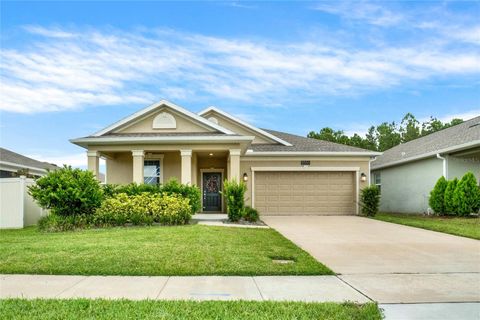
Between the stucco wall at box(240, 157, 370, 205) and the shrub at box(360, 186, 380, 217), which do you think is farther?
the stucco wall at box(240, 157, 370, 205)

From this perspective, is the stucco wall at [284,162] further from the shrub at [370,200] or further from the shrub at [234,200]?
the shrub at [234,200]

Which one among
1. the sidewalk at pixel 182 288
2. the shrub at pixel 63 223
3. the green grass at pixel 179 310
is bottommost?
the sidewalk at pixel 182 288

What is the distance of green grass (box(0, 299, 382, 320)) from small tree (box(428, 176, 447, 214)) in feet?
48.3

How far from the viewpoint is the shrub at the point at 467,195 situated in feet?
54.0

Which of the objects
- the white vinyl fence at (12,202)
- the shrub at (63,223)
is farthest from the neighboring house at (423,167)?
the white vinyl fence at (12,202)

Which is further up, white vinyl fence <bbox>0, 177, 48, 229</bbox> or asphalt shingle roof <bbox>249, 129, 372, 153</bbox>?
asphalt shingle roof <bbox>249, 129, 372, 153</bbox>

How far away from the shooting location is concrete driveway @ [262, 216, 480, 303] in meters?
5.21

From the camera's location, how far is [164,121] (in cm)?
1745

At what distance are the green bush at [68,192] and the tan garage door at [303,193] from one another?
8595mm

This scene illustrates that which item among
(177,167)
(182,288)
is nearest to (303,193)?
(177,167)

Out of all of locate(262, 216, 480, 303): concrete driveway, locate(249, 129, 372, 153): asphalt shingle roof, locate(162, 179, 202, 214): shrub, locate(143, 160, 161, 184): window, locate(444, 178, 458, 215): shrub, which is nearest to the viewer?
locate(262, 216, 480, 303): concrete driveway

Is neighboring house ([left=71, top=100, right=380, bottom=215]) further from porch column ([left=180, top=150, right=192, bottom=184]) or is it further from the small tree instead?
the small tree

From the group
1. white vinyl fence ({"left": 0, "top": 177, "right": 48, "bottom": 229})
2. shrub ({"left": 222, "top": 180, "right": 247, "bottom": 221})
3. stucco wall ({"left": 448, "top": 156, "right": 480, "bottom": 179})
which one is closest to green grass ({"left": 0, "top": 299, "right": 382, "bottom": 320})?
shrub ({"left": 222, "top": 180, "right": 247, "bottom": 221})

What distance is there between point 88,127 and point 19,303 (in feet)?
50.2
